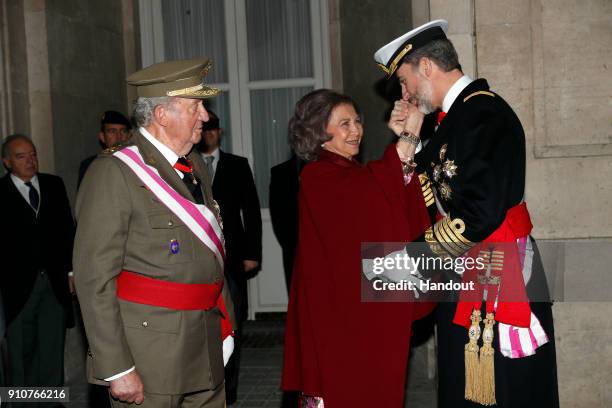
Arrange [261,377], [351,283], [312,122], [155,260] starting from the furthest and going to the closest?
[261,377], [312,122], [351,283], [155,260]

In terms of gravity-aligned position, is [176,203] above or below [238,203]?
above

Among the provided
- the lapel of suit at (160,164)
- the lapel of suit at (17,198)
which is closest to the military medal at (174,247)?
the lapel of suit at (160,164)

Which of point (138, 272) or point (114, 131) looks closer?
point (138, 272)

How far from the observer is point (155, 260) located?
113 inches

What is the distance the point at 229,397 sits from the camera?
18.3ft

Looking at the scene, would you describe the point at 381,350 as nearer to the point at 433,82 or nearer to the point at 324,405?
the point at 324,405

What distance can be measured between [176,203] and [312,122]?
881 mm

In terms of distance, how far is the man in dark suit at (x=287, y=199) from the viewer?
6.36 meters

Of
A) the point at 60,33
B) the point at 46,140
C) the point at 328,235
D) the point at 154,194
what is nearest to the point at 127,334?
the point at 154,194

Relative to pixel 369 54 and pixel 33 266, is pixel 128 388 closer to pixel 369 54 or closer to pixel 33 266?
pixel 33 266

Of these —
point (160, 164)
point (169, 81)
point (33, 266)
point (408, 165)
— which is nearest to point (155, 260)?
point (160, 164)

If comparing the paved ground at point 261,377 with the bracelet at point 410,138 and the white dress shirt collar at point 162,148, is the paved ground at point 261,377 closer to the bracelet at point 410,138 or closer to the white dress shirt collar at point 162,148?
the white dress shirt collar at point 162,148

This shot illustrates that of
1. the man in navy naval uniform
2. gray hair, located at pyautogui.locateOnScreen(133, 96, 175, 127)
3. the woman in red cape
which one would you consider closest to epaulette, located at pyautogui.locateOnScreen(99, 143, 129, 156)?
gray hair, located at pyautogui.locateOnScreen(133, 96, 175, 127)

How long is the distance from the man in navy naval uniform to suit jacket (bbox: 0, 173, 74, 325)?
10.8 feet
